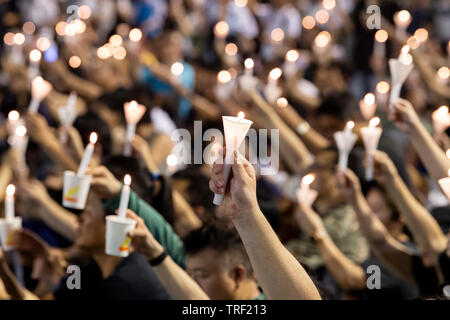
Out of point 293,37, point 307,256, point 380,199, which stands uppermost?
point 293,37

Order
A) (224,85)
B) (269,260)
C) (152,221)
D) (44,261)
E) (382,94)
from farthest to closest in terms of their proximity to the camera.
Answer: (382,94) → (224,85) → (44,261) → (152,221) → (269,260)

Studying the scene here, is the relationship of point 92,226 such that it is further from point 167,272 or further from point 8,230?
point 167,272

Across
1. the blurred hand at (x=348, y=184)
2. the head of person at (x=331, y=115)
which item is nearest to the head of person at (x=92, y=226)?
Answer: the blurred hand at (x=348, y=184)

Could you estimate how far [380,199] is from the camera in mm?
3189

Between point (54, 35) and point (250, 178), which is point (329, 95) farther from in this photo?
point (250, 178)

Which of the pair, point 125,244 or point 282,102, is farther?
point 282,102

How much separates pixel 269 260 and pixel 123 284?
3.64 ft

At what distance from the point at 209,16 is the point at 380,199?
4.47 meters

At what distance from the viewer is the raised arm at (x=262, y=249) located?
1562 mm

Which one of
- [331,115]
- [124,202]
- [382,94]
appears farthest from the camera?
[382,94]

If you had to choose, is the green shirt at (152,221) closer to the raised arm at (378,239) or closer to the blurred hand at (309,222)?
the blurred hand at (309,222)

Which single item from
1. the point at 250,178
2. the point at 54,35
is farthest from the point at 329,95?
the point at 250,178

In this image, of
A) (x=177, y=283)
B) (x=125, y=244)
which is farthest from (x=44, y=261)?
(x=177, y=283)

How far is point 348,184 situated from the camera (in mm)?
2838
